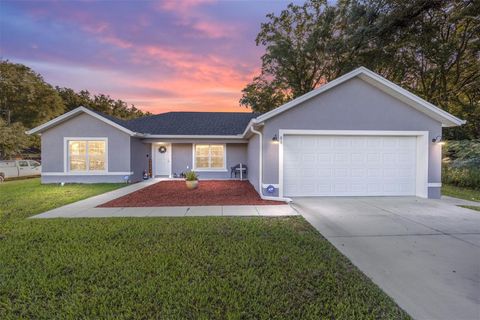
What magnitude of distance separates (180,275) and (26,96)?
3133cm

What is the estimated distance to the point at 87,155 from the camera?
39.8ft

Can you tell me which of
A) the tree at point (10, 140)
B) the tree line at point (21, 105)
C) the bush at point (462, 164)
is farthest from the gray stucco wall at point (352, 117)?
the tree line at point (21, 105)

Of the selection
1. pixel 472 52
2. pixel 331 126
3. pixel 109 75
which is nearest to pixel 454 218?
pixel 331 126

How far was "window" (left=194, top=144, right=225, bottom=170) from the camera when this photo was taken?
1410 cm

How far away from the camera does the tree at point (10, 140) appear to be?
2003 centimetres

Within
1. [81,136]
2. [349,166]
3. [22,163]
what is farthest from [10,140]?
[349,166]

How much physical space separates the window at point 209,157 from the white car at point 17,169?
11542 millimetres

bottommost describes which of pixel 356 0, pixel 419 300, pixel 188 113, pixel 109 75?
pixel 419 300

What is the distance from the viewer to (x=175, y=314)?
2.39 meters

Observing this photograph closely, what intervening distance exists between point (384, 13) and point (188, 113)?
1333 centimetres

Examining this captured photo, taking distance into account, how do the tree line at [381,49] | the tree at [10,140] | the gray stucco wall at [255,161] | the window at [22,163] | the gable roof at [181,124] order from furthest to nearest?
the tree at [10,140] < the window at [22,163] < the tree line at [381,49] < the gable roof at [181,124] < the gray stucco wall at [255,161]

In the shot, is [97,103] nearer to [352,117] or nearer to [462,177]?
[352,117]

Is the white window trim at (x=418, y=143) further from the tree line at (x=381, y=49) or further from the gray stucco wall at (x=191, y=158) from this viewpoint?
the tree line at (x=381, y=49)

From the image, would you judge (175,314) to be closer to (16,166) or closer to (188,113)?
(188,113)
